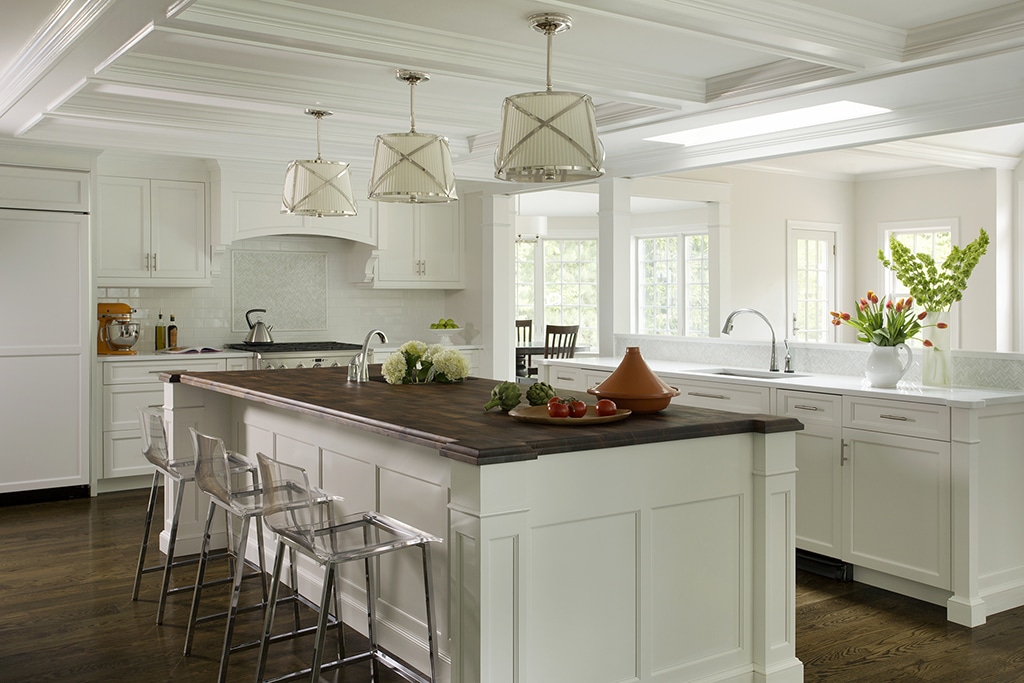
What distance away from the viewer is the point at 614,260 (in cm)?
662

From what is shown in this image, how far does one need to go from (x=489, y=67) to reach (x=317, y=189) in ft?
4.12

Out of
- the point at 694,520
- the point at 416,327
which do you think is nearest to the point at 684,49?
the point at 694,520

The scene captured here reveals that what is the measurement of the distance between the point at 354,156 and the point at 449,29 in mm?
3234

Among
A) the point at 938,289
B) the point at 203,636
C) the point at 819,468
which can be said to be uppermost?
the point at 938,289

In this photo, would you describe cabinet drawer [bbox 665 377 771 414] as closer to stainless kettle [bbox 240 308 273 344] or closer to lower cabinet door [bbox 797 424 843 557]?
lower cabinet door [bbox 797 424 843 557]

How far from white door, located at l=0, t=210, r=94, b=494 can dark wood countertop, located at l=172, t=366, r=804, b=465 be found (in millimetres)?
2539

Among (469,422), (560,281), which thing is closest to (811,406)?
(469,422)

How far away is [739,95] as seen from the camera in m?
4.62

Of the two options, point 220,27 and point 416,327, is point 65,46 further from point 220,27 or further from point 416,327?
point 416,327

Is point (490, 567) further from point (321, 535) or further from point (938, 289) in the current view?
point (938, 289)

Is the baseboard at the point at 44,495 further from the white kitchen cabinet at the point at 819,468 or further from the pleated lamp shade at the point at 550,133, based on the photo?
the white kitchen cabinet at the point at 819,468

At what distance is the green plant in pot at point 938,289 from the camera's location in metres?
4.34

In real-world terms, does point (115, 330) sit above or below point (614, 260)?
below

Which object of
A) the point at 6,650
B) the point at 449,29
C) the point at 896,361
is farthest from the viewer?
the point at 896,361
